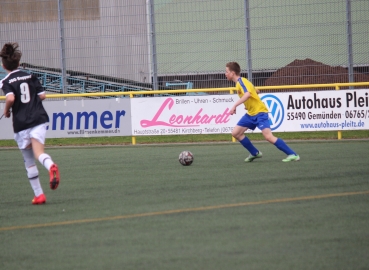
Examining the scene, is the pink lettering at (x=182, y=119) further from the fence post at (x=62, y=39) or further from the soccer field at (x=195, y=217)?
the soccer field at (x=195, y=217)

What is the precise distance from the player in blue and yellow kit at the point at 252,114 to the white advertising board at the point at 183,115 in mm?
4980

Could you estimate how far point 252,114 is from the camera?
41.2 feet

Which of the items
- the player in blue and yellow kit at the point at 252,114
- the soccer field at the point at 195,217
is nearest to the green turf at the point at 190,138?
the soccer field at the point at 195,217

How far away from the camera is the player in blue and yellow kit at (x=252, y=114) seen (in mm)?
12258

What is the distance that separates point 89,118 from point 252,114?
7.00 m

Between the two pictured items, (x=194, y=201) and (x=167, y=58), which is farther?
(x=167, y=58)

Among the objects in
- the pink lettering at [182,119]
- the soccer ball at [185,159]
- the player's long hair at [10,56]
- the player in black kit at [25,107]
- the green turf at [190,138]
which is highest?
the player's long hair at [10,56]

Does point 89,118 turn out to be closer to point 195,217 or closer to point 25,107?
point 25,107

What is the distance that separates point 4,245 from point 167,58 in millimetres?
12948

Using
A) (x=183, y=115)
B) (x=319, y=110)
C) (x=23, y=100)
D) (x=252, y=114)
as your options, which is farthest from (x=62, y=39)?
(x=23, y=100)

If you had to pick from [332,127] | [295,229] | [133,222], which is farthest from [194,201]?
[332,127]

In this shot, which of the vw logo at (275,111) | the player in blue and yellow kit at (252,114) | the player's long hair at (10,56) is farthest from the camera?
the vw logo at (275,111)

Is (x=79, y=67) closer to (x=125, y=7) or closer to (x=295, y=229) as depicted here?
(x=125, y=7)

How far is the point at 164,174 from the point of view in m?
11.3
